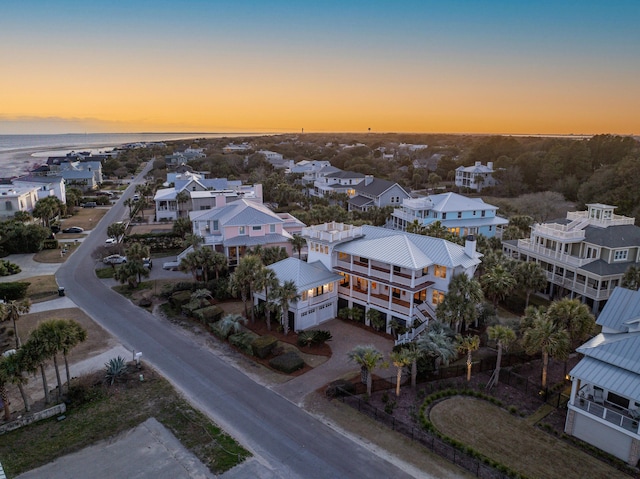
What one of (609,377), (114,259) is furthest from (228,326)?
(114,259)

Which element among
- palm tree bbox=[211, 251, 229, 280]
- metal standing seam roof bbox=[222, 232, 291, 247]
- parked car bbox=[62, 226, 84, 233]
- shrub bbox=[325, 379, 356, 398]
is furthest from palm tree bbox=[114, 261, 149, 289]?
parked car bbox=[62, 226, 84, 233]

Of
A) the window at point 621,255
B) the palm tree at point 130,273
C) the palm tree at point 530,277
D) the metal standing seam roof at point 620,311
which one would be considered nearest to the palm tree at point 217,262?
the palm tree at point 130,273

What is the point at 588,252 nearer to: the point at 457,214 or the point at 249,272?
the point at 457,214

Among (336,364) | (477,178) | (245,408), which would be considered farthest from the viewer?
(477,178)

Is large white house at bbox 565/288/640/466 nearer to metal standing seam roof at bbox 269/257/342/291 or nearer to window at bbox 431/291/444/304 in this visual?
window at bbox 431/291/444/304

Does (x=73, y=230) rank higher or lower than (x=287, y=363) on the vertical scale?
lower

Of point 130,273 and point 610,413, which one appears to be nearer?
point 610,413

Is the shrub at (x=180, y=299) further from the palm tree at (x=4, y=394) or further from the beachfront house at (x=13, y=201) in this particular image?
the beachfront house at (x=13, y=201)

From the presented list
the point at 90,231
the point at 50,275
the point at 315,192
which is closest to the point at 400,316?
the point at 50,275
